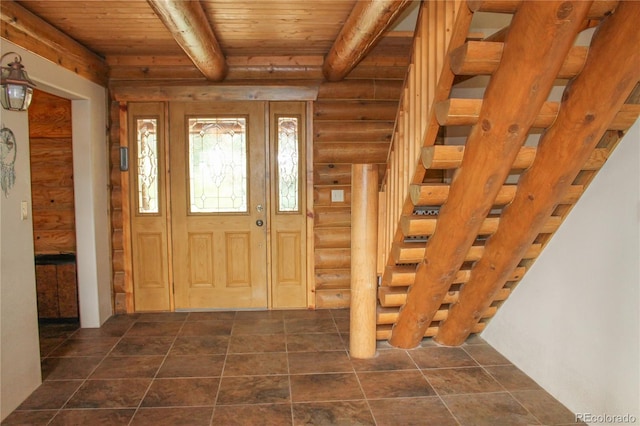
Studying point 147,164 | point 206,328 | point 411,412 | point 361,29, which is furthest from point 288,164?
point 411,412

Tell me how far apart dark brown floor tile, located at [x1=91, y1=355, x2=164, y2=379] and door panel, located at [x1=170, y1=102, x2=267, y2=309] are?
3.73ft

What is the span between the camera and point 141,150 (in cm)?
429

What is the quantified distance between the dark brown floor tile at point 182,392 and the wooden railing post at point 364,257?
1.07 metres

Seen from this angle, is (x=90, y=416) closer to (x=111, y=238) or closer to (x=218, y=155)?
(x=111, y=238)

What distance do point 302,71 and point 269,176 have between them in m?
1.05

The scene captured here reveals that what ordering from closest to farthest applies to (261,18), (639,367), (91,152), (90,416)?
(639,367) < (90,416) < (261,18) < (91,152)

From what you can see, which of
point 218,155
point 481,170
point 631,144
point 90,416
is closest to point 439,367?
point 481,170

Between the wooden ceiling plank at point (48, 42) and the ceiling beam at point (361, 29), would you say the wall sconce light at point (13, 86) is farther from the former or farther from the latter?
the ceiling beam at point (361, 29)

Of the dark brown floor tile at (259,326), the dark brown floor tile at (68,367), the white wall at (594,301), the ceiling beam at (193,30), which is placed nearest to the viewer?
the white wall at (594,301)

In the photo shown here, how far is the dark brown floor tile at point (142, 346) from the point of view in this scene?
135 inches

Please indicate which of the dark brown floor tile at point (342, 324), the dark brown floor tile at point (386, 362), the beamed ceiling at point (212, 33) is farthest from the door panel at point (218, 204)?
the dark brown floor tile at point (386, 362)

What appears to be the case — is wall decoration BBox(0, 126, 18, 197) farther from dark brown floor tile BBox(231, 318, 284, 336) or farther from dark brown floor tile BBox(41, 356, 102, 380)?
dark brown floor tile BBox(231, 318, 284, 336)

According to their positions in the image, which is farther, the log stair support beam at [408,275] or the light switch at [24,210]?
the log stair support beam at [408,275]

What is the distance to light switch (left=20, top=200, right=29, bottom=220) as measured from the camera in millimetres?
2707
